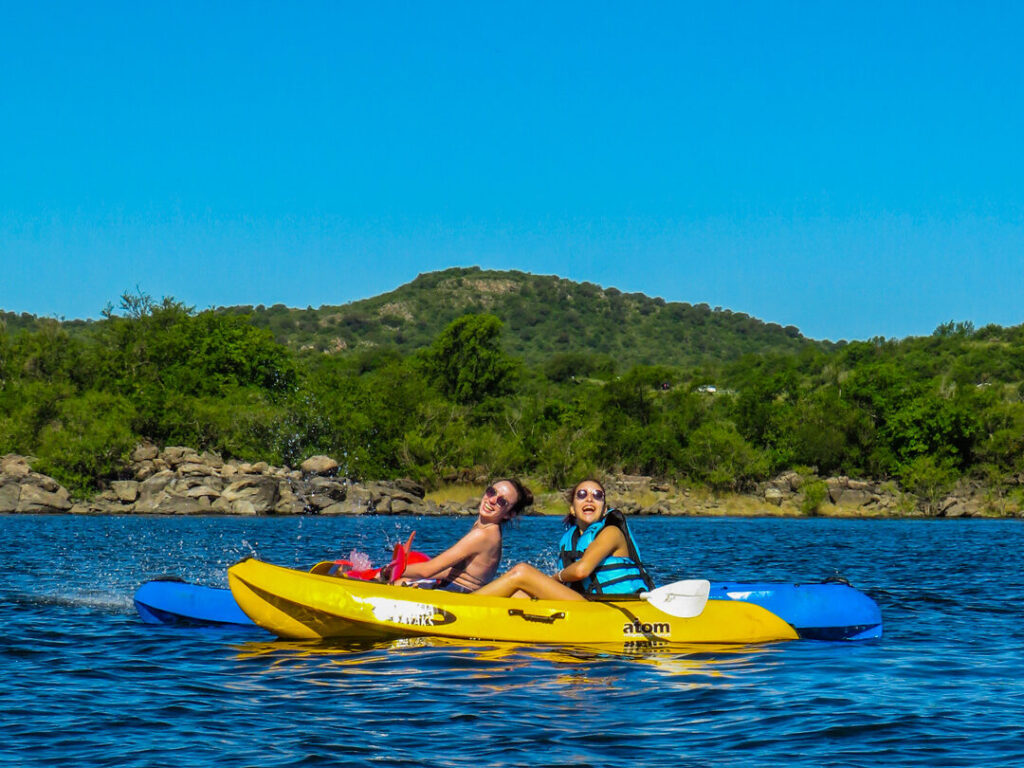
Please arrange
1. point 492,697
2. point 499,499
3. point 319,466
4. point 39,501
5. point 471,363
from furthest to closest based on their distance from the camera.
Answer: point 471,363 → point 319,466 → point 39,501 → point 499,499 → point 492,697

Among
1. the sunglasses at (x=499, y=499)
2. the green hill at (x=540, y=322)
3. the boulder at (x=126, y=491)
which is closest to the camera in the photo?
the sunglasses at (x=499, y=499)

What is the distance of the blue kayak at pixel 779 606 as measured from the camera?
469 inches

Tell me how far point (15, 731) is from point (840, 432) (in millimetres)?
56289

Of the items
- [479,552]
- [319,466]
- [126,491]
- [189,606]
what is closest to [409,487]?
[319,466]

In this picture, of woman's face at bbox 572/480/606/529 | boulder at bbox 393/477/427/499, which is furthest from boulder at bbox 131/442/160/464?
woman's face at bbox 572/480/606/529

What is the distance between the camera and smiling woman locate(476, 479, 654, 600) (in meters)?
11.0

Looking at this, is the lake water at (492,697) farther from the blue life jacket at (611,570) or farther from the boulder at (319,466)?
the boulder at (319,466)

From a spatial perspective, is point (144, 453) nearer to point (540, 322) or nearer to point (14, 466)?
point (14, 466)

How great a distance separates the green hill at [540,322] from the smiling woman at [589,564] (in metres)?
108

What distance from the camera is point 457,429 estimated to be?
5528 centimetres

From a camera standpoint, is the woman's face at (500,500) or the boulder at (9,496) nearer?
the woman's face at (500,500)

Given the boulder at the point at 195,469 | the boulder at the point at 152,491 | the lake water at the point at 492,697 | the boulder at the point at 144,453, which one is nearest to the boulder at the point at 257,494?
the boulder at the point at 152,491

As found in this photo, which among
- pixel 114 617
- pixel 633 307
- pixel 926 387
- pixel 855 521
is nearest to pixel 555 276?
pixel 633 307

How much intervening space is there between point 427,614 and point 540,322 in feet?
432
